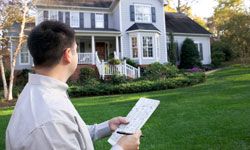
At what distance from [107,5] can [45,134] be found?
90.4 ft

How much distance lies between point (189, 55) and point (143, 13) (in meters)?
5.85

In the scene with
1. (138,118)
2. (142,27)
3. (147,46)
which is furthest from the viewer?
(147,46)

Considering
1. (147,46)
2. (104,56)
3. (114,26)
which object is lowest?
(104,56)

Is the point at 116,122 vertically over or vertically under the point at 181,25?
under

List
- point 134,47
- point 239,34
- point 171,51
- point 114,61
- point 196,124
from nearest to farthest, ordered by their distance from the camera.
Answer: point 196,124, point 114,61, point 134,47, point 171,51, point 239,34

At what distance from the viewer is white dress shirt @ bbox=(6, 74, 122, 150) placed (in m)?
1.53

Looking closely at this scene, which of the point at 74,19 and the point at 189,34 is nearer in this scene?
the point at 74,19

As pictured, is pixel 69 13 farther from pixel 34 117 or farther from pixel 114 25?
pixel 34 117

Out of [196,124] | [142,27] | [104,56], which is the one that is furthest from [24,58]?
[196,124]

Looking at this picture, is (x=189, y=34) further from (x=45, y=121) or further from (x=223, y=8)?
(x=45, y=121)

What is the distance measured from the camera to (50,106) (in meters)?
1.61

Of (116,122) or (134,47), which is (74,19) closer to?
(134,47)

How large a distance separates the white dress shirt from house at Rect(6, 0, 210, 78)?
22.4 m

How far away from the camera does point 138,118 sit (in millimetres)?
2123
